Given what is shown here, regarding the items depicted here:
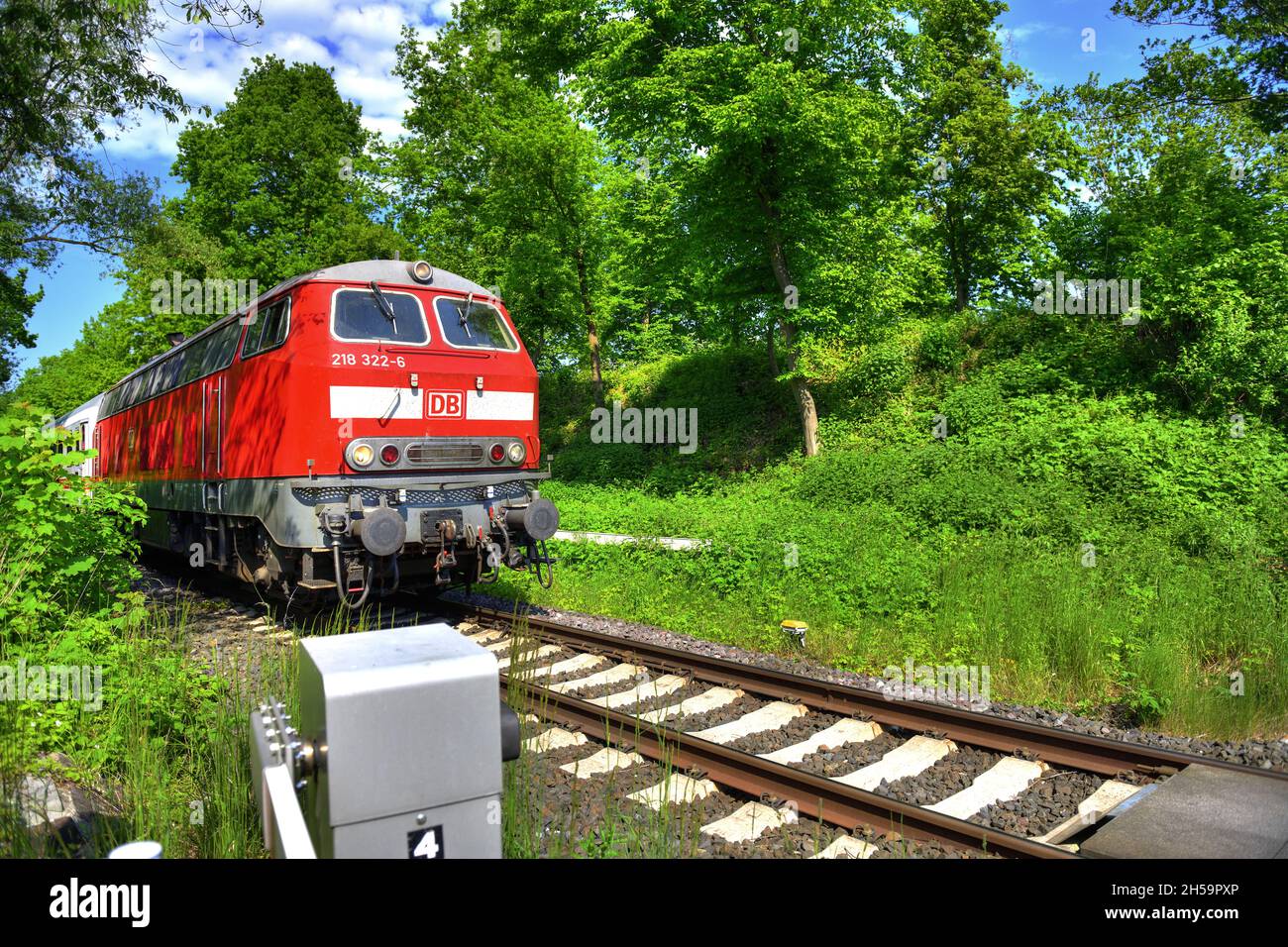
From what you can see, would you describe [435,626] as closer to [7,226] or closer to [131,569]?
[131,569]

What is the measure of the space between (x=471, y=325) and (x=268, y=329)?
2.16m

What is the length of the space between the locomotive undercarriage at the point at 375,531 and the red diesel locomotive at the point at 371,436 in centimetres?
2

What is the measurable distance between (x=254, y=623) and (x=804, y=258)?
11.5 meters

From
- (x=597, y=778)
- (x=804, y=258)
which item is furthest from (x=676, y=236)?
(x=597, y=778)

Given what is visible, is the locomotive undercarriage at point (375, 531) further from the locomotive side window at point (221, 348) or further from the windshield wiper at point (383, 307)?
the windshield wiper at point (383, 307)

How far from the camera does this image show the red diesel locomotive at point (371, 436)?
8023mm

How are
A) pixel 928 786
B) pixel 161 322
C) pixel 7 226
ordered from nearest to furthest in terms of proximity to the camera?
pixel 928 786 → pixel 7 226 → pixel 161 322

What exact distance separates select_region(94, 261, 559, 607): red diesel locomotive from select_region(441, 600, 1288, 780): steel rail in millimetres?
2060

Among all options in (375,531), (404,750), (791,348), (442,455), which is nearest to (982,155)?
(791,348)

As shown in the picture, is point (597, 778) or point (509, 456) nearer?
point (597, 778)

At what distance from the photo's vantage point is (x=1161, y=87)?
→ 1537cm
